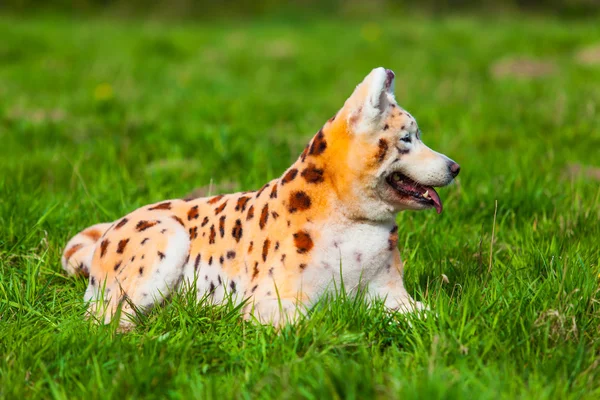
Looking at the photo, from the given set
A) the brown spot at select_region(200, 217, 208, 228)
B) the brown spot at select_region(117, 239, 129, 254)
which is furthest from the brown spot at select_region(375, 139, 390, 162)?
the brown spot at select_region(117, 239, 129, 254)

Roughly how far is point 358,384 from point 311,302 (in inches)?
29.5

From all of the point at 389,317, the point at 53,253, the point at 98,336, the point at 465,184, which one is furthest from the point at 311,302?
the point at 465,184

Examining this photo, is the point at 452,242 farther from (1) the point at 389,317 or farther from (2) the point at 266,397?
(2) the point at 266,397

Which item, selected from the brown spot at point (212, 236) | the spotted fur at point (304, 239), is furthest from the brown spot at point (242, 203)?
the brown spot at point (212, 236)

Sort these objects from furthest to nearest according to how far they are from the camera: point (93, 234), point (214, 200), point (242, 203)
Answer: point (93, 234) → point (214, 200) → point (242, 203)

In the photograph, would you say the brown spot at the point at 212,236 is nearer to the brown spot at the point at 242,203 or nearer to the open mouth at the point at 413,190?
the brown spot at the point at 242,203

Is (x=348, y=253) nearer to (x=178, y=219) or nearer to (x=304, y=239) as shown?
(x=304, y=239)

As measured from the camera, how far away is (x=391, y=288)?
141 inches

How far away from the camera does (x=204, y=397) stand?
9.24 ft

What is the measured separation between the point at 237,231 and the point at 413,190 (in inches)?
35.8

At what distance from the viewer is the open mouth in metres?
3.45

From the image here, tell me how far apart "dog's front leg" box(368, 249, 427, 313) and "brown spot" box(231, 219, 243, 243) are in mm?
696

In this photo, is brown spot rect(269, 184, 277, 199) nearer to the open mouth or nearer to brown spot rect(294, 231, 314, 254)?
brown spot rect(294, 231, 314, 254)

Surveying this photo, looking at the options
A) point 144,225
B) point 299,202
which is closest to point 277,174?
point 144,225
